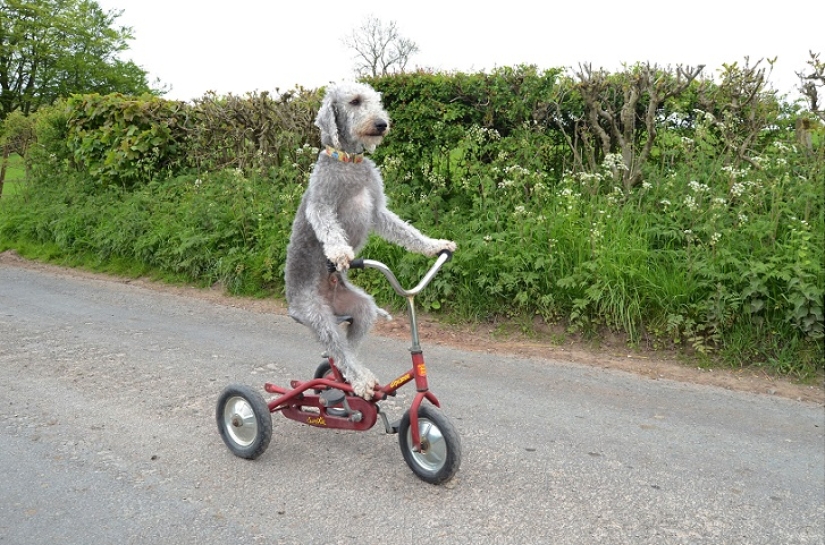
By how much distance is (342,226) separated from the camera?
380 cm

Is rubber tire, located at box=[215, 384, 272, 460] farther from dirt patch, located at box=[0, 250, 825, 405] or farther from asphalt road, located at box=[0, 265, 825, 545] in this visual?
dirt patch, located at box=[0, 250, 825, 405]

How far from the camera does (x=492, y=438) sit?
433 cm

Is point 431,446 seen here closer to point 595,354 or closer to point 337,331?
point 337,331

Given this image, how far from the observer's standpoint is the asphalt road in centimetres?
332

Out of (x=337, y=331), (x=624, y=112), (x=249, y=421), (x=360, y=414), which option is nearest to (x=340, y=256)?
(x=337, y=331)

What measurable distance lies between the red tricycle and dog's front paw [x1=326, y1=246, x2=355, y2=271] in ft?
0.17

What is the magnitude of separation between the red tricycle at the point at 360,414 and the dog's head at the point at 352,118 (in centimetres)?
70

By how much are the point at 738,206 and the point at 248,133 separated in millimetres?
7042

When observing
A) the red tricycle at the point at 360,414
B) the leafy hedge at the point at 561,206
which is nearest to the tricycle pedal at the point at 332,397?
the red tricycle at the point at 360,414

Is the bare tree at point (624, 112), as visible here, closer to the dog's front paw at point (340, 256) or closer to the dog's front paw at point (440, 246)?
the dog's front paw at point (440, 246)

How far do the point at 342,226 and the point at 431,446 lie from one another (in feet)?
4.17

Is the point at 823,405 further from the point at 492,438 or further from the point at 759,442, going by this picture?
the point at 492,438

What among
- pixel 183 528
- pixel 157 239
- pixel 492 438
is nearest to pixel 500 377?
pixel 492 438

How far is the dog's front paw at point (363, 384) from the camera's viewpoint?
3.69 m
